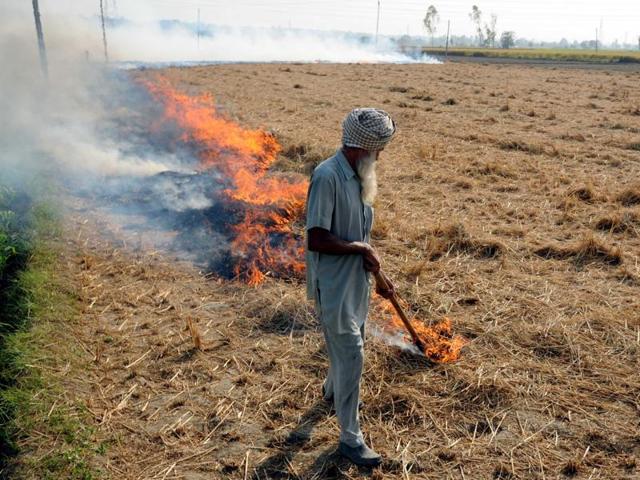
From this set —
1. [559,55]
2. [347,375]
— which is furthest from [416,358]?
[559,55]

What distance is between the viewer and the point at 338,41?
6481 centimetres

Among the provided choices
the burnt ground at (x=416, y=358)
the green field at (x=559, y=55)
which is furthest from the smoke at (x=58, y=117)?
the green field at (x=559, y=55)

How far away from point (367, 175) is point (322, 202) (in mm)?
326

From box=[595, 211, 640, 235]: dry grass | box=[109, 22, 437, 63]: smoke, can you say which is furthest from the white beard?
box=[109, 22, 437, 63]: smoke

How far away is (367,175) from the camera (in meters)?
3.21

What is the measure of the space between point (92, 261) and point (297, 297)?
8.53ft

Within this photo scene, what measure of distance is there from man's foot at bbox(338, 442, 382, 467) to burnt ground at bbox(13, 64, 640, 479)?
0.06 metres

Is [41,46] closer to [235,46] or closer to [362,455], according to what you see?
[362,455]

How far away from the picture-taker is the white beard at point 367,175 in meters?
3.17

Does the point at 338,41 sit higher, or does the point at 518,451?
the point at 338,41

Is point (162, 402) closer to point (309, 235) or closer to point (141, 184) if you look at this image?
point (309, 235)

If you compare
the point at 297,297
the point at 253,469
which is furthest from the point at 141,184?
the point at 253,469

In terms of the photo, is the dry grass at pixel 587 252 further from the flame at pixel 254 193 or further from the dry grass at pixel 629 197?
the flame at pixel 254 193

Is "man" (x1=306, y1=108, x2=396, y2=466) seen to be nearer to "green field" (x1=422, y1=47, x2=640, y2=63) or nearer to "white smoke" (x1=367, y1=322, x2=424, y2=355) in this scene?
"white smoke" (x1=367, y1=322, x2=424, y2=355)
